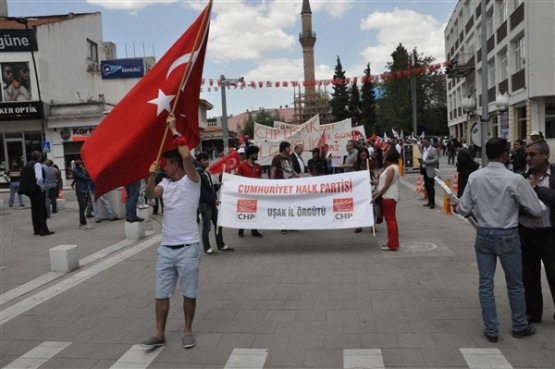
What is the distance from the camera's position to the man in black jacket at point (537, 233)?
4.82 metres

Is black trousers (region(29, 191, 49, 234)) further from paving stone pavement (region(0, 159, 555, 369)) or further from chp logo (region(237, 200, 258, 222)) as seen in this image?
chp logo (region(237, 200, 258, 222))

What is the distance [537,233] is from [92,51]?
39647mm

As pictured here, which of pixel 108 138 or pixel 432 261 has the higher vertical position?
pixel 108 138

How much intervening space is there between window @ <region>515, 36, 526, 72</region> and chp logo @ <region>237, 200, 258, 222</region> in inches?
1025

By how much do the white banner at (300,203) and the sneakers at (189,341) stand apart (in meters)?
4.45

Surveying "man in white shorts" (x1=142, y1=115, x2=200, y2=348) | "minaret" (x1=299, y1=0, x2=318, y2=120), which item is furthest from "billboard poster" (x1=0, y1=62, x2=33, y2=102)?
"minaret" (x1=299, y1=0, x2=318, y2=120)

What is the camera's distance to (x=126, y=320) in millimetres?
5824

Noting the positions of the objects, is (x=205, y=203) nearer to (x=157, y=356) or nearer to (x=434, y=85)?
(x=157, y=356)

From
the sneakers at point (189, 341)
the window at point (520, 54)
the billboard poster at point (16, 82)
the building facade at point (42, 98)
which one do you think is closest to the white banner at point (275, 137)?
the building facade at point (42, 98)

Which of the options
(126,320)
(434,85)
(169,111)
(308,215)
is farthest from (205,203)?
(434,85)

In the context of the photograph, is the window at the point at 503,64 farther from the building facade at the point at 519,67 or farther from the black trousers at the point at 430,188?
the black trousers at the point at 430,188

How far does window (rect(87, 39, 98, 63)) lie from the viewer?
126ft

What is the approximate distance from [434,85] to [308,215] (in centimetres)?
8339

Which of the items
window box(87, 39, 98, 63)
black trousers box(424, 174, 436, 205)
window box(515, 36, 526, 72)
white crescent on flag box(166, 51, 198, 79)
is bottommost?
black trousers box(424, 174, 436, 205)
